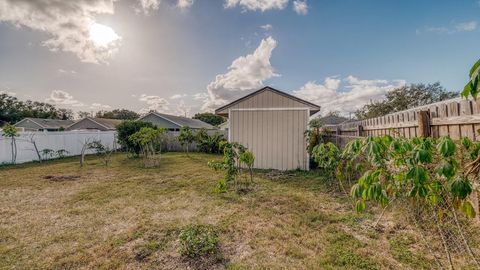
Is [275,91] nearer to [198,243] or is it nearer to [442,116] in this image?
[442,116]

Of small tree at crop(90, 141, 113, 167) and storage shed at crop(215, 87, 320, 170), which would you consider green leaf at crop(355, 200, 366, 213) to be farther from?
small tree at crop(90, 141, 113, 167)

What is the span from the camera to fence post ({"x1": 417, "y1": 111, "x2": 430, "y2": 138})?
249cm

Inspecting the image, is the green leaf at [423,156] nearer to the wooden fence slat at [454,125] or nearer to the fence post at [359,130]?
the wooden fence slat at [454,125]

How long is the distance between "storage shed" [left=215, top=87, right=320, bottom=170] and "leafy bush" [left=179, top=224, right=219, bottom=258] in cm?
494

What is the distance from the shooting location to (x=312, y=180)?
5.88 meters

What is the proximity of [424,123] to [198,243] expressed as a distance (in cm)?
295

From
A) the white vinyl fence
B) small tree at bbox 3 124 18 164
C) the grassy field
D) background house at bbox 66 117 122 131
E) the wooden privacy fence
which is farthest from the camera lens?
background house at bbox 66 117 122 131

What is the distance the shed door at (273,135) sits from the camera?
7.27 meters

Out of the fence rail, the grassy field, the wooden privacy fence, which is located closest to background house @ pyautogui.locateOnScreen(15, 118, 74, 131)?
the fence rail

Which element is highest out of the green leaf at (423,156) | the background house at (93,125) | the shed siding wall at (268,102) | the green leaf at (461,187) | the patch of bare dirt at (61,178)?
the background house at (93,125)

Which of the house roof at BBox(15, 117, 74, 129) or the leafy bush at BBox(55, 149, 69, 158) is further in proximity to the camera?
the house roof at BBox(15, 117, 74, 129)

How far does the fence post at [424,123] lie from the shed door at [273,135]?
4646mm

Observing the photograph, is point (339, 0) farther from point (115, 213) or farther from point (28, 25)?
point (28, 25)

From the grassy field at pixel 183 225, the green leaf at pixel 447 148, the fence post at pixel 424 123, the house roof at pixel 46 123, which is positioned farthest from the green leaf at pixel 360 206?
the house roof at pixel 46 123
